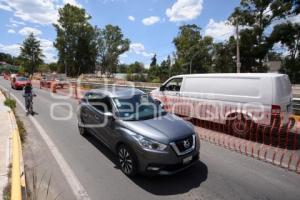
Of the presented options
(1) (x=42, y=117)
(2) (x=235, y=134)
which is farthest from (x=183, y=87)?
(1) (x=42, y=117)

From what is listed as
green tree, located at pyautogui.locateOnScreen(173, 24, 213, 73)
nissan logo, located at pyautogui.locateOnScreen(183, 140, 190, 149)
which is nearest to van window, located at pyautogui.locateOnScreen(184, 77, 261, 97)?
nissan logo, located at pyautogui.locateOnScreen(183, 140, 190, 149)

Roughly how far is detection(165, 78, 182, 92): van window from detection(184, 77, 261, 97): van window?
23.0 inches

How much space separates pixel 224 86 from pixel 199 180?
15.6 feet

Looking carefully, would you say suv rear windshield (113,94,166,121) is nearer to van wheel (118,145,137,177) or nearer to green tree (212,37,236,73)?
van wheel (118,145,137,177)

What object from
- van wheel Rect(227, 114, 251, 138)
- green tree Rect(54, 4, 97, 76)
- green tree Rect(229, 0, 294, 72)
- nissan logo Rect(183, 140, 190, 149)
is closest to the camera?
nissan logo Rect(183, 140, 190, 149)

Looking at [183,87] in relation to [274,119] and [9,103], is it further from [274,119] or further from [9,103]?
[9,103]

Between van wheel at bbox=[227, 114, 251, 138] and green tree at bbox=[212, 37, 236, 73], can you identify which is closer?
van wheel at bbox=[227, 114, 251, 138]

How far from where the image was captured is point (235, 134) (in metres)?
8.77

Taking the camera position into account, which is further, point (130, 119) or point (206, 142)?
point (206, 142)

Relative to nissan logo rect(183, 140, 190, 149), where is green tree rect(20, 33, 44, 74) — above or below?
above

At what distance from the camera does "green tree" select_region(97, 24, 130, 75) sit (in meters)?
87.7

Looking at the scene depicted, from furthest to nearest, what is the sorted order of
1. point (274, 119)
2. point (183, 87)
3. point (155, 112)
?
1. point (183, 87)
2. point (274, 119)
3. point (155, 112)

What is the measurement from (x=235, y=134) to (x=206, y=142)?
5.31ft

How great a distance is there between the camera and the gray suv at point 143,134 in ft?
15.9
